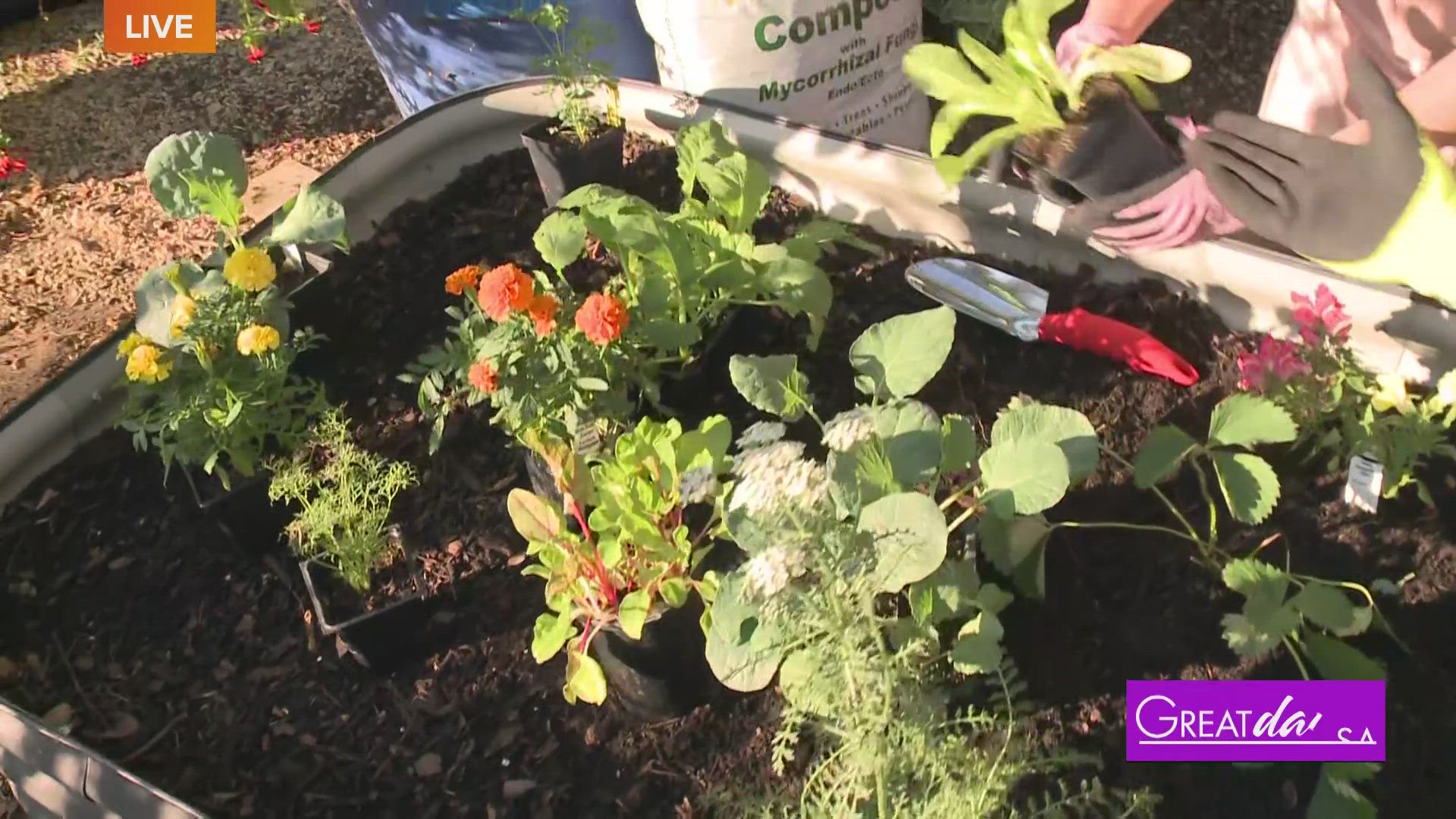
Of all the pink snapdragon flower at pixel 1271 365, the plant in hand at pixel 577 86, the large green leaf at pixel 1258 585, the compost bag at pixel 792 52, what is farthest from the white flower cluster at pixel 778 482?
the compost bag at pixel 792 52

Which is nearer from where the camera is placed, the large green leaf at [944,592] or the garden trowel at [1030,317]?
the large green leaf at [944,592]

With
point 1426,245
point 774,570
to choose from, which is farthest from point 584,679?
point 1426,245

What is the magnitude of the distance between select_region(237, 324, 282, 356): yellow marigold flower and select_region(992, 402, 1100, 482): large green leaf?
30.0 inches

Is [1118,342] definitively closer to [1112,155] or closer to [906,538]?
[1112,155]

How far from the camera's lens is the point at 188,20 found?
2562 millimetres

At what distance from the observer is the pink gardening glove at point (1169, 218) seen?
51.0 inches

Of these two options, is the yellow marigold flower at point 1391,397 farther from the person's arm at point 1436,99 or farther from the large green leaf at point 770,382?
the large green leaf at point 770,382

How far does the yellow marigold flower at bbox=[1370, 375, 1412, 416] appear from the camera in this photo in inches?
42.6

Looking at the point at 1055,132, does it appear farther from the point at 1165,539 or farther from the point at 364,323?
the point at 364,323

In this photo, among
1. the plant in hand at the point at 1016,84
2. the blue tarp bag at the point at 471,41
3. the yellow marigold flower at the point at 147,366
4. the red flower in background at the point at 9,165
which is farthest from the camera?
the red flower in background at the point at 9,165

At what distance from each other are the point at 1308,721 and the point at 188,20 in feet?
8.67

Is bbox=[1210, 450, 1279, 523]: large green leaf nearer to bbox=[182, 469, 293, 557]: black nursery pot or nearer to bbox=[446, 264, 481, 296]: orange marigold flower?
bbox=[446, 264, 481, 296]: orange marigold flower

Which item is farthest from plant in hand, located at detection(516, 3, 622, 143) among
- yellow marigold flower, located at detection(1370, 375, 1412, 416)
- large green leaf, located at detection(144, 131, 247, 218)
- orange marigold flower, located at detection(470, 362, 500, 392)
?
yellow marigold flower, located at detection(1370, 375, 1412, 416)

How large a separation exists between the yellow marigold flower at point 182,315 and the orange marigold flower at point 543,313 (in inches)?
16.5
